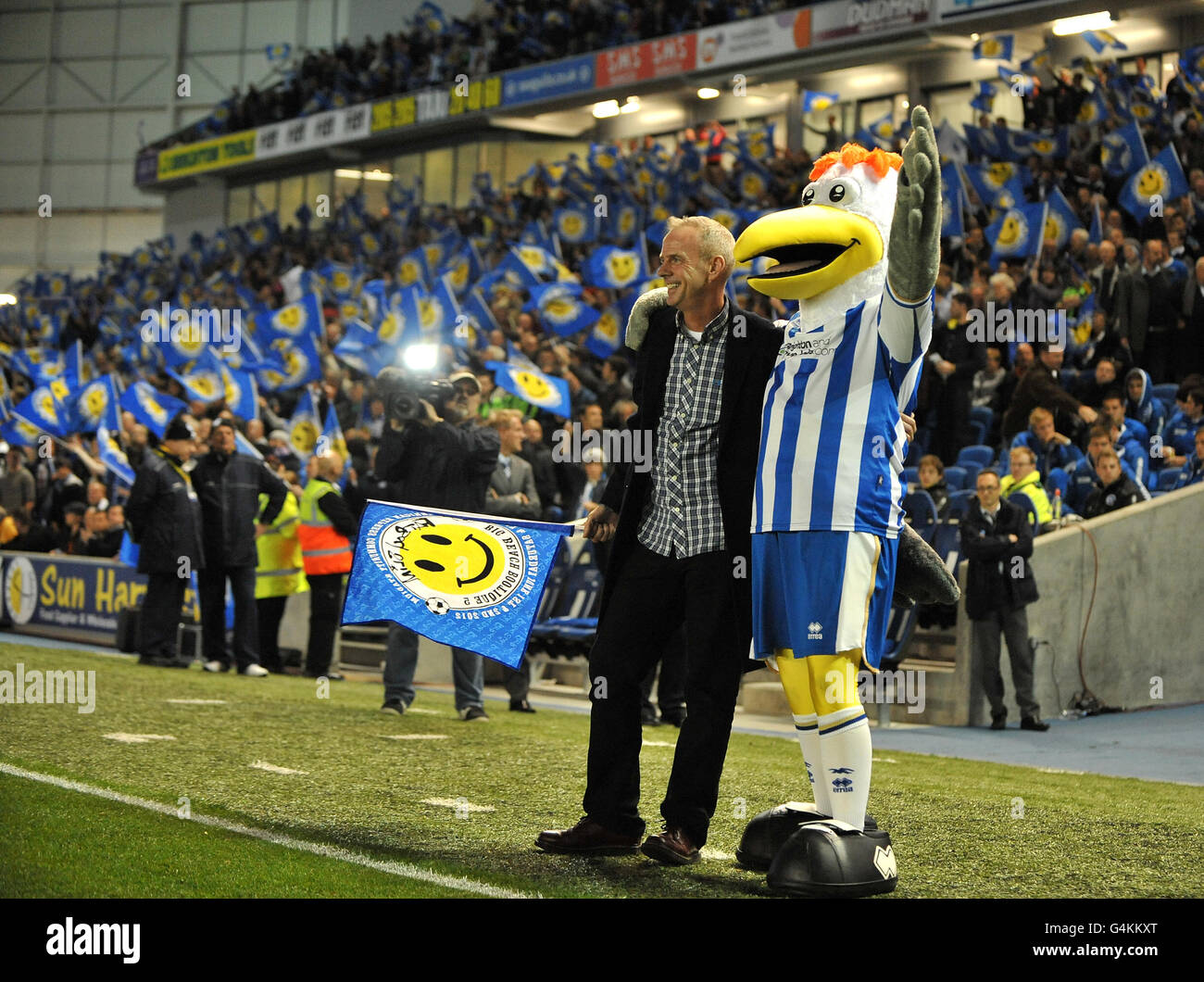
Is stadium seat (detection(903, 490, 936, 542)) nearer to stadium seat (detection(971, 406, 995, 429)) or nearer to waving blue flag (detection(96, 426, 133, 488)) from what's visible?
stadium seat (detection(971, 406, 995, 429))

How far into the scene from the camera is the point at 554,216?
22.6 m

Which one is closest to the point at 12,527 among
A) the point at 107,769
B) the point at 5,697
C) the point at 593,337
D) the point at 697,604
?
the point at 593,337

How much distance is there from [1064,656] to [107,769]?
728cm

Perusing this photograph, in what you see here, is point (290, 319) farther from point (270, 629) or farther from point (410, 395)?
point (410, 395)

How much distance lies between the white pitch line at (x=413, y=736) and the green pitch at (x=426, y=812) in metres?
0.04

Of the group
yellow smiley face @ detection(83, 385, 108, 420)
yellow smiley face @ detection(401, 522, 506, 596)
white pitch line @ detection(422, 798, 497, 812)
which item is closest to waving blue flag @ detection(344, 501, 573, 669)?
yellow smiley face @ detection(401, 522, 506, 596)

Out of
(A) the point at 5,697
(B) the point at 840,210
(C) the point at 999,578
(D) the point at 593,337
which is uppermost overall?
(D) the point at 593,337

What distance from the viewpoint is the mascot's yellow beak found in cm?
475

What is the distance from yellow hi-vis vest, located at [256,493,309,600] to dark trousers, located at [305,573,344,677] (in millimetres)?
541

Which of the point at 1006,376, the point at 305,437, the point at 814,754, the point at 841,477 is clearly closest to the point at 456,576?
the point at 814,754

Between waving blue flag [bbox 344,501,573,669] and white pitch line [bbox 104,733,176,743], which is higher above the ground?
waving blue flag [bbox 344,501,573,669]

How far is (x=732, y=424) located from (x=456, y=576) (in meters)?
1.53

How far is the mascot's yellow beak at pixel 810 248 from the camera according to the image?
475 centimetres
